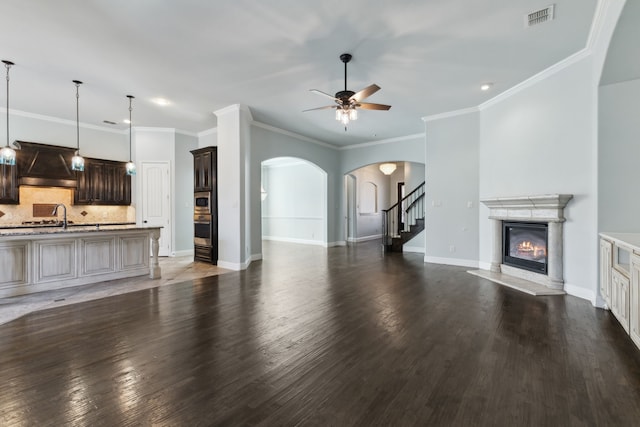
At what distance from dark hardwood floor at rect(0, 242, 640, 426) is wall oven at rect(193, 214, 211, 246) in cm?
267

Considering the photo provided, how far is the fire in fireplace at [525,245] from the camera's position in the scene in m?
4.64

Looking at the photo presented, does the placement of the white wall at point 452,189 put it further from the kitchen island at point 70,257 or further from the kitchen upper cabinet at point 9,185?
the kitchen upper cabinet at point 9,185

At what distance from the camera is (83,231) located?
4590 millimetres

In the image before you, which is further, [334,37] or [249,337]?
[334,37]

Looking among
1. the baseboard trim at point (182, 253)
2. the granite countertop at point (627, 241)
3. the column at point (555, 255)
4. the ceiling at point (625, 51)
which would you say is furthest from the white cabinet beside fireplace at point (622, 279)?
the baseboard trim at point (182, 253)

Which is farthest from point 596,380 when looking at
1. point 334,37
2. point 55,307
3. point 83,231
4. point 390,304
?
point 83,231

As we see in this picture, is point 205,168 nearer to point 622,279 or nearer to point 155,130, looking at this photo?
point 155,130

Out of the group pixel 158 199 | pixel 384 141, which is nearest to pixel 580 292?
pixel 384 141

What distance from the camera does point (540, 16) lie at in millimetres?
3168

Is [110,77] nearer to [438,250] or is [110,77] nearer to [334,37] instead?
[334,37]

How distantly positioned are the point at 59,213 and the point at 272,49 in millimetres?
6526

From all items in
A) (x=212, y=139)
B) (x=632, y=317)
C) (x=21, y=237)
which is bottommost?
(x=632, y=317)

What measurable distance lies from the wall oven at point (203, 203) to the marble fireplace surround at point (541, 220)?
5901 mm

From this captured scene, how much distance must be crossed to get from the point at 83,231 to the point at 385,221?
22.8ft
